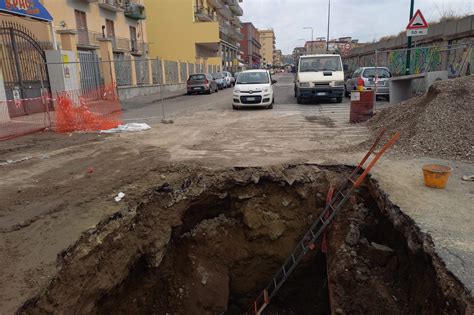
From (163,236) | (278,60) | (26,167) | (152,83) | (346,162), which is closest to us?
(163,236)

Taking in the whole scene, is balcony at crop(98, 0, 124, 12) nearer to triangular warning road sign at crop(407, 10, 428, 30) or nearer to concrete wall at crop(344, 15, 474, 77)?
concrete wall at crop(344, 15, 474, 77)

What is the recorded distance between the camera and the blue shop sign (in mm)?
12091

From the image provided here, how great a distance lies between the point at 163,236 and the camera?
5.16m

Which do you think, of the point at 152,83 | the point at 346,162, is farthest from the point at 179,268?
the point at 152,83

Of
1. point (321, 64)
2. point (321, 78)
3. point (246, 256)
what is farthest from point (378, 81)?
point (246, 256)

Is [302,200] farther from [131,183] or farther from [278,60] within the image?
[278,60]

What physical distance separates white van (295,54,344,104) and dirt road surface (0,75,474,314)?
4.33 metres

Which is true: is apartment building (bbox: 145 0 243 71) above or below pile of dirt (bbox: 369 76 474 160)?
above

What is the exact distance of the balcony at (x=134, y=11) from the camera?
29.9 meters

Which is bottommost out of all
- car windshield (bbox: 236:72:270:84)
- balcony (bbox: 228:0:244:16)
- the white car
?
the white car

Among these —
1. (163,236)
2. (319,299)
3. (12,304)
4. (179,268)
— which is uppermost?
(12,304)

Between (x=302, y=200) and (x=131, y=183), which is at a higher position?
(x=131, y=183)

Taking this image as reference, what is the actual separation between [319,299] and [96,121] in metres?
9.13

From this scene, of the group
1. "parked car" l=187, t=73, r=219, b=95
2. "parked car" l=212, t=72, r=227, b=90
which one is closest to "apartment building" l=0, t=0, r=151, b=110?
"parked car" l=187, t=73, r=219, b=95
